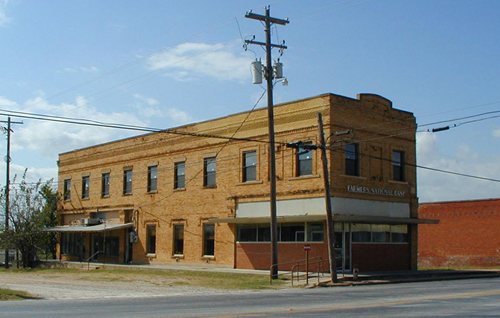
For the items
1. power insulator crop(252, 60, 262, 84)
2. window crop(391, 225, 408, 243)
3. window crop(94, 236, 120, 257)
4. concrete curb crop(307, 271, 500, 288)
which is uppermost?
power insulator crop(252, 60, 262, 84)

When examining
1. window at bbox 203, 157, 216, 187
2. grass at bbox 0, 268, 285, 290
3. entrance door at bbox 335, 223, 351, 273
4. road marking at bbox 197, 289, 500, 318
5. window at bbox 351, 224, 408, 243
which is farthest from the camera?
window at bbox 203, 157, 216, 187

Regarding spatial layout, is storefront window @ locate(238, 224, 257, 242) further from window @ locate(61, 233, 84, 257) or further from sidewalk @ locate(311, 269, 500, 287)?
window @ locate(61, 233, 84, 257)

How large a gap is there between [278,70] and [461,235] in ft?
82.5

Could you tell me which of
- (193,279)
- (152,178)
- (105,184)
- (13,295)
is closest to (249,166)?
(193,279)

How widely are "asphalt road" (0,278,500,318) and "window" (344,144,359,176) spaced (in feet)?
41.7

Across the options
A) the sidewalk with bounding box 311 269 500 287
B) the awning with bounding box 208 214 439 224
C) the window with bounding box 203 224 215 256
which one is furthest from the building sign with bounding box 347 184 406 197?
the window with bounding box 203 224 215 256

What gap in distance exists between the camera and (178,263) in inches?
1731

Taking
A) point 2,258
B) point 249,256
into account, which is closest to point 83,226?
point 2,258

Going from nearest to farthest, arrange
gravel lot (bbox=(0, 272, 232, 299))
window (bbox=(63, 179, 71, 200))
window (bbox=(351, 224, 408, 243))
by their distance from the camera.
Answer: gravel lot (bbox=(0, 272, 232, 299)) < window (bbox=(351, 224, 408, 243)) < window (bbox=(63, 179, 71, 200))

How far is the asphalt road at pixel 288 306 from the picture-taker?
16.8 m

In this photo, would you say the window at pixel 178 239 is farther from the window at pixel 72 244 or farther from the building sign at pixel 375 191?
the building sign at pixel 375 191

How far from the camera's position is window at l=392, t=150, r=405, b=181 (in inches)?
1550

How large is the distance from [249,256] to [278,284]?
28.1ft

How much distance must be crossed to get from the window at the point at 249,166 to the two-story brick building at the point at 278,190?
58 millimetres
